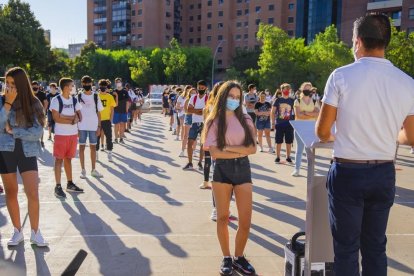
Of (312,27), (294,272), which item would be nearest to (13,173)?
(294,272)

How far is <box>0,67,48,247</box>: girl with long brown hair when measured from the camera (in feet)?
16.5

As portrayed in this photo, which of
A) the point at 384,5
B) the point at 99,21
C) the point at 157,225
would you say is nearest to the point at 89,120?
the point at 157,225

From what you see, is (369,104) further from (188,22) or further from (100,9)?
(100,9)

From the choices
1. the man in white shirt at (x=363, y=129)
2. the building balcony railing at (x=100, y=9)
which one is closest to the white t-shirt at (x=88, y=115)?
the man in white shirt at (x=363, y=129)

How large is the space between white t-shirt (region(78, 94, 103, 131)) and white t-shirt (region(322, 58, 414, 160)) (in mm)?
7081

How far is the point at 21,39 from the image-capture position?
44594 millimetres

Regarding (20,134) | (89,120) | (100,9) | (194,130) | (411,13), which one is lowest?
(194,130)

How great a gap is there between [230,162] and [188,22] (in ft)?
364

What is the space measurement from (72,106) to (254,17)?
89.5m

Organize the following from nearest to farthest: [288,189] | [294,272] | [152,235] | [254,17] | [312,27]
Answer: [294,272]
[152,235]
[288,189]
[312,27]
[254,17]

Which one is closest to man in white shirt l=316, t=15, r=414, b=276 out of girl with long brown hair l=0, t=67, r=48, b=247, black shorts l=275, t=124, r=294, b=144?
girl with long brown hair l=0, t=67, r=48, b=247

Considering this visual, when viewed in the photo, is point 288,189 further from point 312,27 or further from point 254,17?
point 254,17

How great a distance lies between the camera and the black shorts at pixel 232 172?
4.50 meters

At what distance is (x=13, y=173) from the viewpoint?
5125 millimetres
